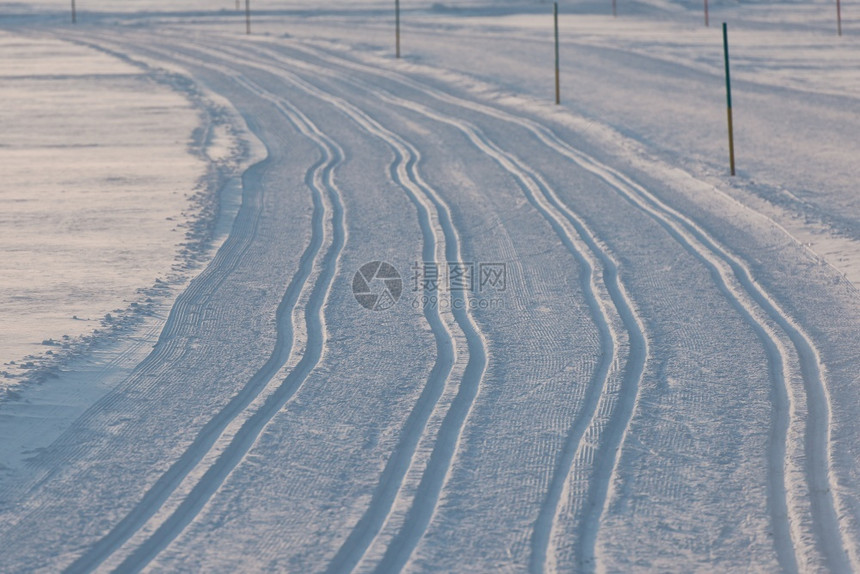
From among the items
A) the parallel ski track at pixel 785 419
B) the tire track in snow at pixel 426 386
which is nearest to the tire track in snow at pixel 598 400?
the parallel ski track at pixel 785 419

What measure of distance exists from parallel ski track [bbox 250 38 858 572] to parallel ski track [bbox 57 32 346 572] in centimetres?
189

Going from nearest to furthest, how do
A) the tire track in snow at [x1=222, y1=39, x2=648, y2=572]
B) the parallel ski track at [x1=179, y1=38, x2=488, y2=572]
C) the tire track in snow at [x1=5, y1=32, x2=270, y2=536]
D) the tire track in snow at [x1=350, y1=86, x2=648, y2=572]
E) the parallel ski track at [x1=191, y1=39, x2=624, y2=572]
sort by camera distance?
the parallel ski track at [x1=179, y1=38, x2=488, y2=572], the parallel ski track at [x1=191, y1=39, x2=624, y2=572], the tire track in snow at [x1=350, y1=86, x2=648, y2=572], the tire track in snow at [x1=222, y1=39, x2=648, y2=572], the tire track in snow at [x1=5, y1=32, x2=270, y2=536]

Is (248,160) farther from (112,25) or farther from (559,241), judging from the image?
(112,25)

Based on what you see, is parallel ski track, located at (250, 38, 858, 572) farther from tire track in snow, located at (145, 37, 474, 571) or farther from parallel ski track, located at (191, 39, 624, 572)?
tire track in snow, located at (145, 37, 474, 571)

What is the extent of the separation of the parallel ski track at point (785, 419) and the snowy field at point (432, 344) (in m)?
0.02

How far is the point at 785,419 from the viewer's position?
18.4ft

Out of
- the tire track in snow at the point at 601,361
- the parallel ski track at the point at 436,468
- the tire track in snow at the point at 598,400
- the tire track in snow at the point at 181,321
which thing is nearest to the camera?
the parallel ski track at the point at 436,468

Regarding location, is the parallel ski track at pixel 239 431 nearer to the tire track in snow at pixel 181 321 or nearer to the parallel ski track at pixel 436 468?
the tire track in snow at pixel 181 321

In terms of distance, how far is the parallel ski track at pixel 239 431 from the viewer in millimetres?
4355

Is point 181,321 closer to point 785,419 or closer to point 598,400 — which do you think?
point 598,400

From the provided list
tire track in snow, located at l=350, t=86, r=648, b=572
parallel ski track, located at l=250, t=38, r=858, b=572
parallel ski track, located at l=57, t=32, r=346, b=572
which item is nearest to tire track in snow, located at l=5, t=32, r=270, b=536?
parallel ski track, located at l=57, t=32, r=346, b=572

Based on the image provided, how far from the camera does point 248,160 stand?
13.5 m

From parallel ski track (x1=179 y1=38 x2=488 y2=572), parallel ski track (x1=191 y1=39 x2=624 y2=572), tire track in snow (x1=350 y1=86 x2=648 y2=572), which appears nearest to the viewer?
parallel ski track (x1=179 y1=38 x2=488 y2=572)

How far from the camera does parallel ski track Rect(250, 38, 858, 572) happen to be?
171 inches
